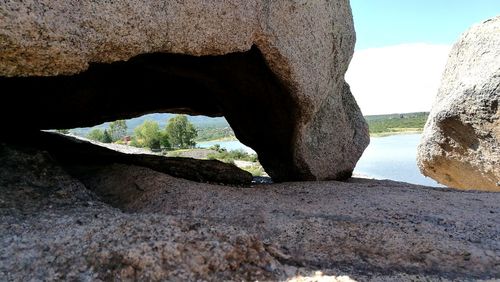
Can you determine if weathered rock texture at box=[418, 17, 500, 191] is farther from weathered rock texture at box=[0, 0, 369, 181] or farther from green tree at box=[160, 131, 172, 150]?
green tree at box=[160, 131, 172, 150]

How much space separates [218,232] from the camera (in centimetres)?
236

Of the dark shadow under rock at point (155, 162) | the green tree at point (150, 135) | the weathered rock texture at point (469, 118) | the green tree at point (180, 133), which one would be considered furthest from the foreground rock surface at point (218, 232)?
the green tree at point (180, 133)

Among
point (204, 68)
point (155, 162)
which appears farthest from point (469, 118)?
point (155, 162)

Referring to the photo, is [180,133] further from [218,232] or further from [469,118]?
[218,232]

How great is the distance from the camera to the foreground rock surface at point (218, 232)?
81.3 inches

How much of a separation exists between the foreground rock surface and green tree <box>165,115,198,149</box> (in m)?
51.3

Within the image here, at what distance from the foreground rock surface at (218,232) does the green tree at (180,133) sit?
51269 millimetres

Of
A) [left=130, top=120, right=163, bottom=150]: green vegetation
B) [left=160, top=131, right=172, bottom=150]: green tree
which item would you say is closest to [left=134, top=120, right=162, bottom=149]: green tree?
[left=130, top=120, right=163, bottom=150]: green vegetation

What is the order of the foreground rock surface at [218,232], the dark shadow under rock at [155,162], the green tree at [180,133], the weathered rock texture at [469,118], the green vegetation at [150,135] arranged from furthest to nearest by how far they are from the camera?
the green tree at [180,133] → the green vegetation at [150,135] → the weathered rock texture at [469,118] → the dark shadow under rock at [155,162] → the foreground rock surface at [218,232]

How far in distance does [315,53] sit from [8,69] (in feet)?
9.10

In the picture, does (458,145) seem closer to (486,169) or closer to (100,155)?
(486,169)

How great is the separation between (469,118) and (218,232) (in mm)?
4193

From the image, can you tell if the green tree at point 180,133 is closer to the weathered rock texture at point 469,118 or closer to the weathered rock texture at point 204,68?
the weathered rock texture at point 469,118

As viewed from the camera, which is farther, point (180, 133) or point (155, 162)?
point (180, 133)
